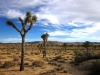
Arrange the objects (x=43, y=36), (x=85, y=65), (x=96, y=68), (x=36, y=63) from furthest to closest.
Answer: (x=43, y=36) → (x=36, y=63) → (x=85, y=65) → (x=96, y=68)

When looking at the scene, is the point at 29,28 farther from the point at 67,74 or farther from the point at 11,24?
the point at 67,74

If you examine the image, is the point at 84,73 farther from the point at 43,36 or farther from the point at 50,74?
the point at 43,36

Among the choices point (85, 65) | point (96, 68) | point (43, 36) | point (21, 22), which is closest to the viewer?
point (96, 68)

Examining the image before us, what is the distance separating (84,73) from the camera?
16609 millimetres

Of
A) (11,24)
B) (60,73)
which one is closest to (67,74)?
Answer: (60,73)

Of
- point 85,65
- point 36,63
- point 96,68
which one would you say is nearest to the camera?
point 96,68

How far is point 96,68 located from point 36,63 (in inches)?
348

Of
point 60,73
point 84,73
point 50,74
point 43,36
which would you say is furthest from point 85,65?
point 43,36

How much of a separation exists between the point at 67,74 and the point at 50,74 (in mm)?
1711

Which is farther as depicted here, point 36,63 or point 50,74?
point 36,63

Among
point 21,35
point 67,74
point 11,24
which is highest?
point 11,24

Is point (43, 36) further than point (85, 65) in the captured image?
Yes

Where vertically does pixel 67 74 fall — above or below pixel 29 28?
below

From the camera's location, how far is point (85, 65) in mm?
19047
